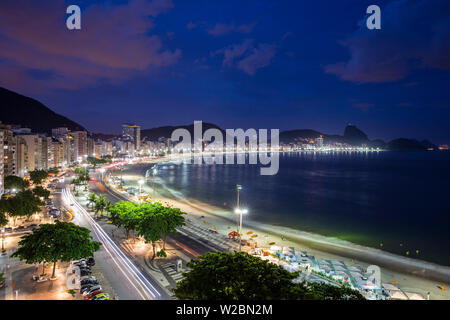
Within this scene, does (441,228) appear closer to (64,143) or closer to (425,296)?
(425,296)

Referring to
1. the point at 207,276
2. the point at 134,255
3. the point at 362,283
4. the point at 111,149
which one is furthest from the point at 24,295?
the point at 111,149

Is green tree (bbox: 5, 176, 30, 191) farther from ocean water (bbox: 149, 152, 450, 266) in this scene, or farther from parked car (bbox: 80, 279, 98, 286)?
parked car (bbox: 80, 279, 98, 286)

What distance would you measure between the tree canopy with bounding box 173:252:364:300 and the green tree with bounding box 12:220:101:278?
9.29 meters

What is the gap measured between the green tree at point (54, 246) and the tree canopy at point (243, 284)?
30.5 ft

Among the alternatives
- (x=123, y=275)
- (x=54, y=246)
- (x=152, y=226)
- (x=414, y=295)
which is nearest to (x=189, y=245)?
(x=152, y=226)

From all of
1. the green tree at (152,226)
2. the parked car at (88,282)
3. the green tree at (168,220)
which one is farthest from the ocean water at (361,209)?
the parked car at (88,282)

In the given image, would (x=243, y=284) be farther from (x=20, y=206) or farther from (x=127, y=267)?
(x=20, y=206)

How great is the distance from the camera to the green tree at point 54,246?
1523 centimetres

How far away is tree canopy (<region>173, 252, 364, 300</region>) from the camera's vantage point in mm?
8117

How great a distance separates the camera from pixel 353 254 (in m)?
26.6

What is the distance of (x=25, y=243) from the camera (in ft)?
52.8

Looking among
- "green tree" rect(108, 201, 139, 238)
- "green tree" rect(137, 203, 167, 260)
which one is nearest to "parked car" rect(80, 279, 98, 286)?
"green tree" rect(137, 203, 167, 260)

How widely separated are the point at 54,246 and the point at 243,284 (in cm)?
1291
